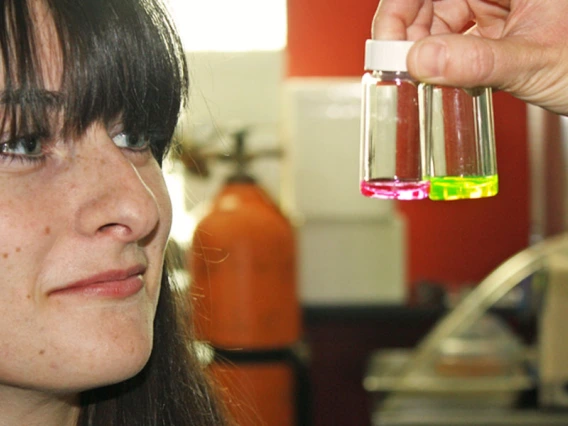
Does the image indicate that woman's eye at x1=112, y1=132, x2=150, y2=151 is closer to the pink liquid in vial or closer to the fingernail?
the pink liquid in vial

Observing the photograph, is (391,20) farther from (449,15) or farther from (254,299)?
(254,299)

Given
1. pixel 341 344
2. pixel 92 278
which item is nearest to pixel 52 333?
pixel 92 278

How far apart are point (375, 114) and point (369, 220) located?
2.22m

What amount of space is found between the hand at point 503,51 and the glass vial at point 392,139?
82mm

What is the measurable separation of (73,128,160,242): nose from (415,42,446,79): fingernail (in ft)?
1.16

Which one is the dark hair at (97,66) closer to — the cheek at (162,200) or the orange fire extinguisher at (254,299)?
the cheek at (162,200)

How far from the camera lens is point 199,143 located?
298 cm

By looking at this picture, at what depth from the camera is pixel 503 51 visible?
1029 millimetres

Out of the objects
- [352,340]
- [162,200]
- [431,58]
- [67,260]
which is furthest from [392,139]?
[352,340]

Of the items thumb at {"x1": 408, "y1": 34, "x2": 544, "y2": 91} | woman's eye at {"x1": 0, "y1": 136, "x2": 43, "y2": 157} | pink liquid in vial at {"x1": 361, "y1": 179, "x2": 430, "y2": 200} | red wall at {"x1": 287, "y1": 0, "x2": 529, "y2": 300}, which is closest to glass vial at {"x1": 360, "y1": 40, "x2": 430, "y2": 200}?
pink liquid in vial at {"x1": 361, "y1": 179, "x2": 430, "y2": 200}

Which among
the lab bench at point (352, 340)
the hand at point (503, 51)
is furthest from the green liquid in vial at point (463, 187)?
the lab bench at point (352, 340)

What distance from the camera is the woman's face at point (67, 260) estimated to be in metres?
1.08

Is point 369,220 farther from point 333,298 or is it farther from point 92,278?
point 92,278

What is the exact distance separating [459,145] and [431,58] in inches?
6.5
